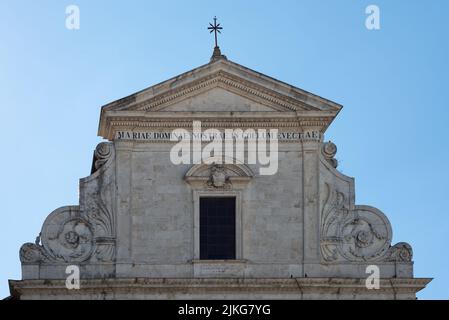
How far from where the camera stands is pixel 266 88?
2151 inches

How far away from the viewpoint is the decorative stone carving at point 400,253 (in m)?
53.9

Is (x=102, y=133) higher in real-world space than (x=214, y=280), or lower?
higher

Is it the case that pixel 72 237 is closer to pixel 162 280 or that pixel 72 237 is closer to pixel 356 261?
pixel 162 280

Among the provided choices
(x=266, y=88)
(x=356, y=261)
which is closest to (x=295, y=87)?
(x=266, y=88)

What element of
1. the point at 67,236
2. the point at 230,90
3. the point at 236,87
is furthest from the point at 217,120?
the point at 67,236

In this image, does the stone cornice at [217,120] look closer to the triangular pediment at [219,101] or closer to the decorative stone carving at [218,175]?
the triangular pediment at [219,101]

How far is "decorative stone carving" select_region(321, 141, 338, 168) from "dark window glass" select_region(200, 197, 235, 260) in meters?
2.62

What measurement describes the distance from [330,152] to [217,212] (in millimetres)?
3246

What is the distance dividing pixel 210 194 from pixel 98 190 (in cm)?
281

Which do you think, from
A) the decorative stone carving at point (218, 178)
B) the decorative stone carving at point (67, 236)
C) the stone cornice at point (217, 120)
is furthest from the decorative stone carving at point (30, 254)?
the decorative stone carving at point (218, 178)

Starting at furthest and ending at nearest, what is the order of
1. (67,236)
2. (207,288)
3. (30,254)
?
1. (67,236)
2. (30,254)
3. (207,288)

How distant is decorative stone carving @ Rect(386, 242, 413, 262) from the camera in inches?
2122

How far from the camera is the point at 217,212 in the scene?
178 ft

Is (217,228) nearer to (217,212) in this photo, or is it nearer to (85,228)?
(217,212)
